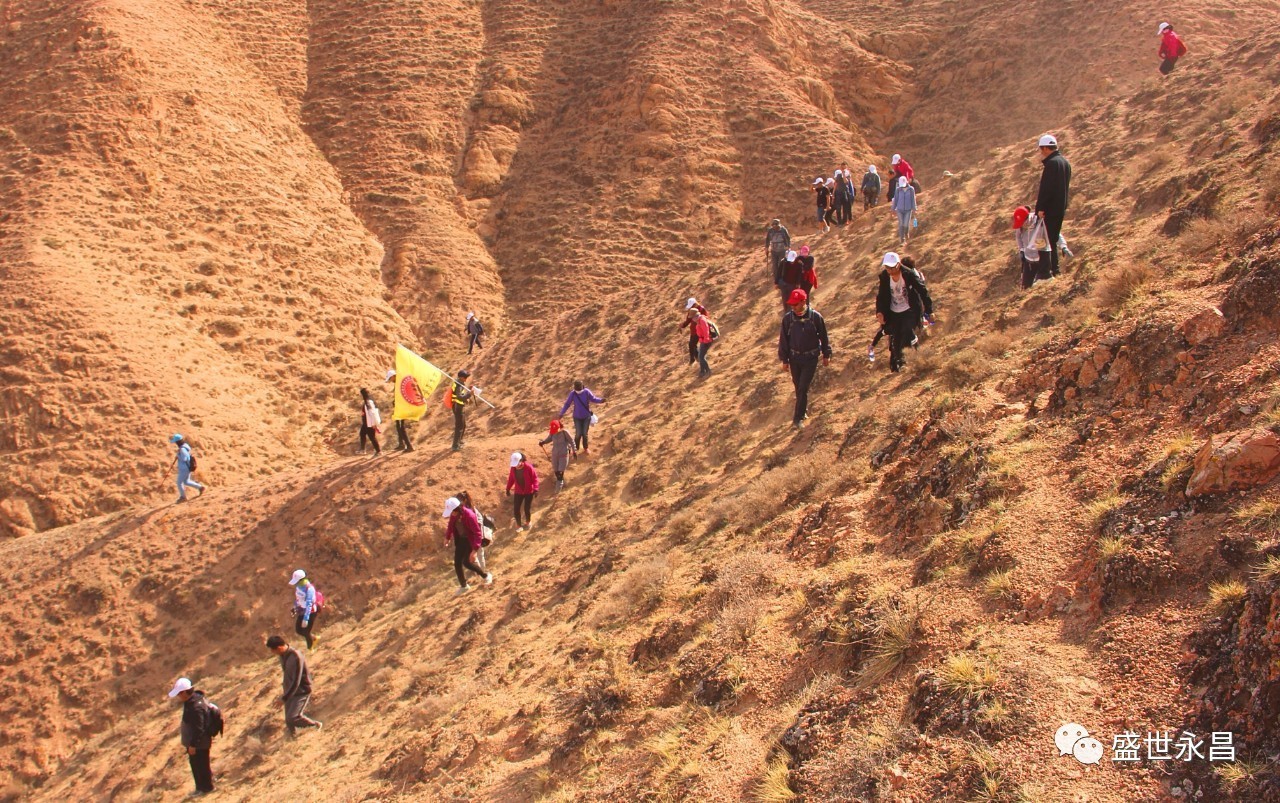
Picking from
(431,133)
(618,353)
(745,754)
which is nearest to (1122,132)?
(618,353)

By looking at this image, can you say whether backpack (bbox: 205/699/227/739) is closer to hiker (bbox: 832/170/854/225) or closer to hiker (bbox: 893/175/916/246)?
hiker (bbox: 893/175/916/246)

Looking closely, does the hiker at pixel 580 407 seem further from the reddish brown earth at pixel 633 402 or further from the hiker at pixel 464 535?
the hiker at pixel 464 535

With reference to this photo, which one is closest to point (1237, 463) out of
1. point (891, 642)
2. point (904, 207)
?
point (891, 642)

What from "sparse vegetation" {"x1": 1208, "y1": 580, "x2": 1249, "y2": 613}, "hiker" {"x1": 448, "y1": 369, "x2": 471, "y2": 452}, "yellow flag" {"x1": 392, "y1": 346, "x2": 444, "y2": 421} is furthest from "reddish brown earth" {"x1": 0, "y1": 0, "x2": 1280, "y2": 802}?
"yellow flag" {"x1": 392, "y1": 346, "x2": 444, "y2": 421}

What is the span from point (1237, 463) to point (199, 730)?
30.3ft

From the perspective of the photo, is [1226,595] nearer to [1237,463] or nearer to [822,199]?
[1237,463]

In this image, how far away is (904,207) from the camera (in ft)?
50.7

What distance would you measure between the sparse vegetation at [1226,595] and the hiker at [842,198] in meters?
17.6

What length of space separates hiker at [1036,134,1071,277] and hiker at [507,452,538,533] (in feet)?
23.1

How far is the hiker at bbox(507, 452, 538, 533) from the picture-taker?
1226 cm

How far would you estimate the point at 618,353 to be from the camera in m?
18.6

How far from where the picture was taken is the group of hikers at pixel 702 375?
9.15m

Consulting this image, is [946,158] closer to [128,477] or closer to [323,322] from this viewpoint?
[323,322]

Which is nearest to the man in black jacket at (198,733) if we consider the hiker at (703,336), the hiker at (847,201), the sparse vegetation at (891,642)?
the sparse vegetation at (891,642)
